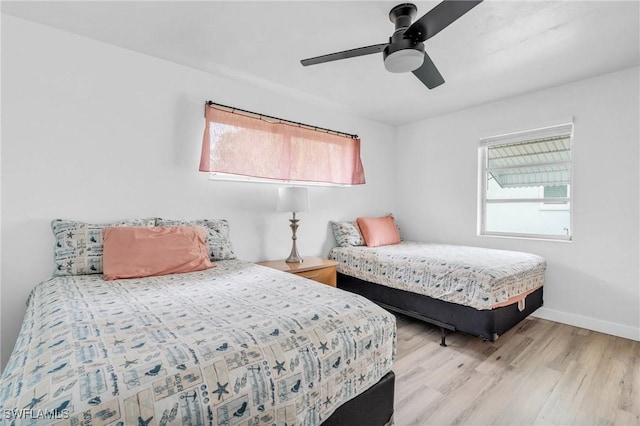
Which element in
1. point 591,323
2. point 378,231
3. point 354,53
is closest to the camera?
point 354,53

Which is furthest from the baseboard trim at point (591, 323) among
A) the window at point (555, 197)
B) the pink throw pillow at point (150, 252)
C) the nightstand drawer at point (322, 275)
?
the pink throw pillow at point (150, 252)

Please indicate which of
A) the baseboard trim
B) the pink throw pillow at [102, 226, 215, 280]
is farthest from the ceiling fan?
the baseboard trim

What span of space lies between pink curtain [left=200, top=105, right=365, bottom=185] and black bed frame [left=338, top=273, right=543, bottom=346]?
4.46 feet

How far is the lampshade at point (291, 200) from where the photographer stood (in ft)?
9.61

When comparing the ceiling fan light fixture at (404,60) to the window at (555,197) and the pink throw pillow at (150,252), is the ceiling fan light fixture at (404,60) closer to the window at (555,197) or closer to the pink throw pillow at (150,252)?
the pink throw pillow at (150,252)

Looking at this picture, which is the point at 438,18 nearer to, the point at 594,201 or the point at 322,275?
the point at 322,275

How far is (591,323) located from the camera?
9.25 ft

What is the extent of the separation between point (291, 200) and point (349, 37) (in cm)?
147

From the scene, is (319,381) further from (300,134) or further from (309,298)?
(300,134)

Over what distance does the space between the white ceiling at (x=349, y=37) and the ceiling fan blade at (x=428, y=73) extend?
279 millimetres

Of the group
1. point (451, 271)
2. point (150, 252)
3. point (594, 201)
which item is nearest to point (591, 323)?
point (594, 201)

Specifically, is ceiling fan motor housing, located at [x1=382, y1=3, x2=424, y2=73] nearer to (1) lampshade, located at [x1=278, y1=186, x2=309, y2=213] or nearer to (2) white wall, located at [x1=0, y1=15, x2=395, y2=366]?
(1) lampshade, located at [x1=278, y1=186, x2=309, y2=213]

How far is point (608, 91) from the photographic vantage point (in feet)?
9.00

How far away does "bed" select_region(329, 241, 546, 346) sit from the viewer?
7.54 ft
